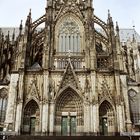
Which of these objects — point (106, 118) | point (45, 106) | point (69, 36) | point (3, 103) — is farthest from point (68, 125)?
point (69, 36)

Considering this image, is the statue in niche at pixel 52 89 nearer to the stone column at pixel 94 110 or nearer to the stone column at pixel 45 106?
the stone column at pixel 45 106

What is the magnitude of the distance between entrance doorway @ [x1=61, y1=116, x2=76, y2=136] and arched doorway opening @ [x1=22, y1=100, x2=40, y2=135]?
2843mm

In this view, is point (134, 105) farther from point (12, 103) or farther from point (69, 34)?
point (12, 103)

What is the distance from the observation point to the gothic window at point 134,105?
93.5 feet

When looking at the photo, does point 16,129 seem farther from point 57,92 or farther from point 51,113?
point 57,92

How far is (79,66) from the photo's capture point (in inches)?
1133

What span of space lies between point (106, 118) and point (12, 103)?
10.5 m

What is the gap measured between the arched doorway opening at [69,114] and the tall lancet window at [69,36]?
230 inches

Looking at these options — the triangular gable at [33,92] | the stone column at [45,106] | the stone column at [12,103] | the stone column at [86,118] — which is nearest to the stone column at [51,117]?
the stone column at [45,106]

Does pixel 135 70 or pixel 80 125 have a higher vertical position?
pixel 135 70

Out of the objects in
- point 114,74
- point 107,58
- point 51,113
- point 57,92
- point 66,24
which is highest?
point 66,24

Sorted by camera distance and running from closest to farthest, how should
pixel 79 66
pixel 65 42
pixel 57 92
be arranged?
pixel 57 92 → pixel 79 66 → pixel 65 42

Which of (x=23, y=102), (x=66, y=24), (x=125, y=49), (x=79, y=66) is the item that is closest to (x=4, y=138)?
(x=23, y=102)

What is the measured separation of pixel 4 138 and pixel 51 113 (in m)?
5.35
